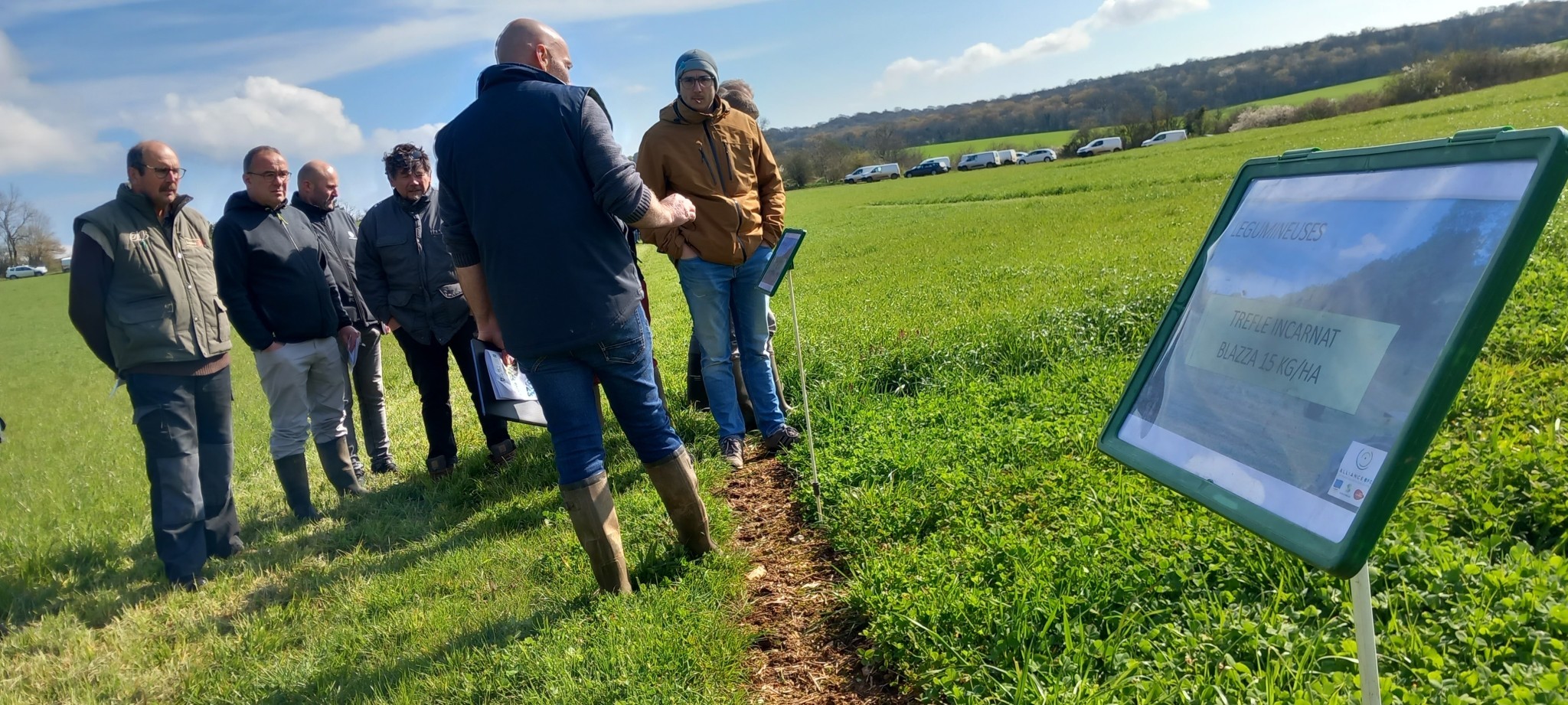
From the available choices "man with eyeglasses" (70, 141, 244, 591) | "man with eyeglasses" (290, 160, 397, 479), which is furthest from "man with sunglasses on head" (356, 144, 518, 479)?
"man with eyeglasses" (70, 141, 244, 591)

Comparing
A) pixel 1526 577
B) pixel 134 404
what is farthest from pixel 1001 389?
pixel 134 404

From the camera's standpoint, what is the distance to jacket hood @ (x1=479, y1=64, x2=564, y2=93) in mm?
3324

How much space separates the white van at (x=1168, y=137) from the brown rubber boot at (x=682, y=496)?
66029 mm

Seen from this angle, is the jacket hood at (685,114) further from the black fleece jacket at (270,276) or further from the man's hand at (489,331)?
the black fleece jacket at (270,276)

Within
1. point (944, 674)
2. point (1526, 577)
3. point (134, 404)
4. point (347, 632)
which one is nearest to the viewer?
point (1526, 577)

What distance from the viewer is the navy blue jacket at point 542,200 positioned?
3225 millimetres

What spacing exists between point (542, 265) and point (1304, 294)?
8.23 feet

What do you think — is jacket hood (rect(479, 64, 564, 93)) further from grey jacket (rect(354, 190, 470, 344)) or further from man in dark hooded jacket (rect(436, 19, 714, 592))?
grey jacket (rect(354, 190, 470, 344))

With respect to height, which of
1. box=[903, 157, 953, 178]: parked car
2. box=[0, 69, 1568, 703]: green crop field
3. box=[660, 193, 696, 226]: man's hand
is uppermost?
box=[903, 157, 953, 178]: parked car

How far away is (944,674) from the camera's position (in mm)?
2656

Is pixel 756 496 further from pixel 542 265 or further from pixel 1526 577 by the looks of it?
pixel 1526 577

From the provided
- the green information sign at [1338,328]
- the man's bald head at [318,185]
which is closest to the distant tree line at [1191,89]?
the man's bald head at [318,185]

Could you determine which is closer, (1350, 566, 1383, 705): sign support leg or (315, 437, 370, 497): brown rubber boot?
(1350, 566, 1383, 705): sign support leg

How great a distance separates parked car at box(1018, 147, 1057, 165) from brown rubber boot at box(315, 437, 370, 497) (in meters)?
72.5
